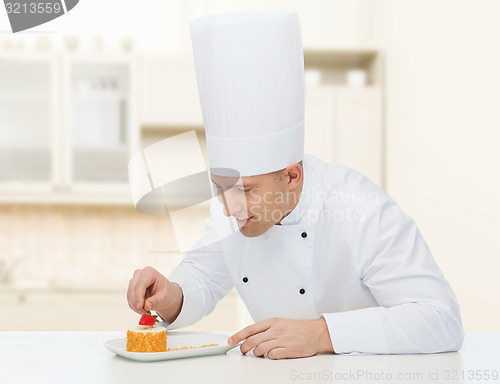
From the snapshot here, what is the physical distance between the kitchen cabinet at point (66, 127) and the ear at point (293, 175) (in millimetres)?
2239

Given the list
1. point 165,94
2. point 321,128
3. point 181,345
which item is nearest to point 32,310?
point 165,94

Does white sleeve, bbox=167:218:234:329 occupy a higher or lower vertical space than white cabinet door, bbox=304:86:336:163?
higher

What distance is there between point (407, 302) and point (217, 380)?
463 mm

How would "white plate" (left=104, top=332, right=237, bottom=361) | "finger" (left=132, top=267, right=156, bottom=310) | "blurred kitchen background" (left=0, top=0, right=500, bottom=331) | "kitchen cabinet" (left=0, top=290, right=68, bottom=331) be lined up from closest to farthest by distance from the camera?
"white plate" (left=104, top=332, right=237, bottom=361) → "finger" (left=132, top=267, right=156, bottom=310) → "blurred kitchen background" (left=0, top=0, right=500, bottom=331) → "kitchen cabinet" (left=0, top=290, right=68, bottom=331)

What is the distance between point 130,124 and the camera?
361 cm

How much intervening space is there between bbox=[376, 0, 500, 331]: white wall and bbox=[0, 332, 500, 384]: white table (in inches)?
51.0

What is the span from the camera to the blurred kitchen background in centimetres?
324

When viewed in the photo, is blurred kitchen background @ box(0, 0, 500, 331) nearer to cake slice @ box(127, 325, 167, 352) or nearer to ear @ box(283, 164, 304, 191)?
ear @ box(283, 164, 304, 191)

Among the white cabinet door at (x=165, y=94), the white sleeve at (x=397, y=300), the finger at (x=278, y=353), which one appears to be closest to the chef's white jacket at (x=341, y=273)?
the white sleeve at (x=397, y=300)

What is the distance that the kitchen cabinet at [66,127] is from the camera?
3551 mm

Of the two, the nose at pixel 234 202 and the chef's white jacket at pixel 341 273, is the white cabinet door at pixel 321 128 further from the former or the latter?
the nose at pixel 234 202

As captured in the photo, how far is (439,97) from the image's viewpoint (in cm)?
293

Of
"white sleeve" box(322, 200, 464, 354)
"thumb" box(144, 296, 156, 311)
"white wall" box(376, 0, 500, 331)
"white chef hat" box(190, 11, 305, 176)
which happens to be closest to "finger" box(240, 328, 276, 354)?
"white sleeve" box(322, 200, 464, 354)

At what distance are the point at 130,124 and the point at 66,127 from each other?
1.16ft
